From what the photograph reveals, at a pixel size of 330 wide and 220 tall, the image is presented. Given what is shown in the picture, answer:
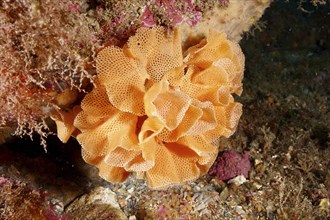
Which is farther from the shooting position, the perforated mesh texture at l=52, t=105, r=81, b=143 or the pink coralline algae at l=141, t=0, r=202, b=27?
the perforated mesh texture at l=52, t=105, r=81, b=143

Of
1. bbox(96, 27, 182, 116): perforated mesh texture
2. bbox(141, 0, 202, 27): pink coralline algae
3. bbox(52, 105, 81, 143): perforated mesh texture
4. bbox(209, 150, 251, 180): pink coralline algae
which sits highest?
bbox(141, 0, 202, 27): pink coralline algae

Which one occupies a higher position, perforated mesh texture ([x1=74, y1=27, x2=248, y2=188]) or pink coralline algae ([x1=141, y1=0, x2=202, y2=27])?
pink coralline algae ([x1=141, y1=0, x2=202, y2=27])

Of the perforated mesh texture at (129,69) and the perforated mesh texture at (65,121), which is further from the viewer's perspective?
the perforated mesh texture at (65,121)

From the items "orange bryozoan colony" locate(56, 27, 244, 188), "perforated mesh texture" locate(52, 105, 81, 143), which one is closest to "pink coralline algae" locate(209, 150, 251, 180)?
"orange bryozoan colony" locate(56, 27, 244, 188)

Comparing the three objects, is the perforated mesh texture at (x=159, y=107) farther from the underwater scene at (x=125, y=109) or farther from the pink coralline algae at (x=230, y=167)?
the pink coralline algae at (x=230, y=167)

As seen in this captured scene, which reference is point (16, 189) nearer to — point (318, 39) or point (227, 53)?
point (227, 53)

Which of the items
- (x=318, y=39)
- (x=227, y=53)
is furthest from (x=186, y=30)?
(x=318, y=39)

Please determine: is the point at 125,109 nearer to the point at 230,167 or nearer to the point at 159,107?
the point at 159,107

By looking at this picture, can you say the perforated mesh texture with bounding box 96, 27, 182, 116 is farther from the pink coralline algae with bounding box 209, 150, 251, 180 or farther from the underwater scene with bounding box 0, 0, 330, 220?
the pink coralline algae with bounding box 209, 150, 251, 180

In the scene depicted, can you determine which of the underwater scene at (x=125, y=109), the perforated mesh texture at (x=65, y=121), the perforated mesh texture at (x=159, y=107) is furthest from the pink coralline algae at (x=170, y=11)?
the perforated mesh texture at (x=65, y=121)
